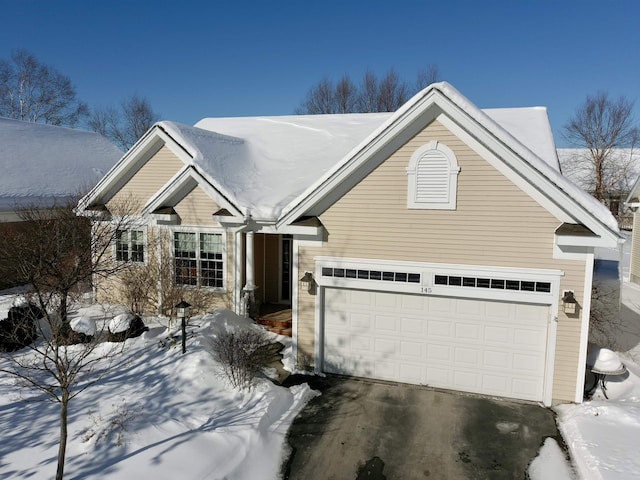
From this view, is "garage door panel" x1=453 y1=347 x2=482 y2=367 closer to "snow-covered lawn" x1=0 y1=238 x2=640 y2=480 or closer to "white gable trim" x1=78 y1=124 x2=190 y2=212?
"snow-covered lawn" x1=0 y1=238 x2=640 y2=480

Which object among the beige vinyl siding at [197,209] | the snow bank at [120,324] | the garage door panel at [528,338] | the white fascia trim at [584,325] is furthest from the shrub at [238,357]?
the white fascia trim at [584,325]

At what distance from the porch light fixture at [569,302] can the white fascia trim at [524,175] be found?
1.17m

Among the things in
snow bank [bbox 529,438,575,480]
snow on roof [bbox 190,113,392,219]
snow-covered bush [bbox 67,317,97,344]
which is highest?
snow on roof [bbox 190,113,392,219]

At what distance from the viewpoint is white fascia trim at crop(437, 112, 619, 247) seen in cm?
819

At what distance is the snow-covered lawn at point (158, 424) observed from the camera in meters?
6.44

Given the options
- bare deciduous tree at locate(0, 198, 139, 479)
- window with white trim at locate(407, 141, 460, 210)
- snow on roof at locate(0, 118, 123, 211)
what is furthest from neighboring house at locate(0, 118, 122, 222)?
window with white trim at locate(407, 141, 460, 210)

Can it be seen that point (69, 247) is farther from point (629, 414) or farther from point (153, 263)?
point (629, 414)

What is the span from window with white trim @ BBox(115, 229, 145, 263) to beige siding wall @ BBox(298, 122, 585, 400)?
287 inches

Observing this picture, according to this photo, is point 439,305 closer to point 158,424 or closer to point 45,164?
point 158,424

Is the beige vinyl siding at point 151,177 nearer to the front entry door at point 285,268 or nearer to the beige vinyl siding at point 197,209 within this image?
the beige vinyl siding at point 197,209

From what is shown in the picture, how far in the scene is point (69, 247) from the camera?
34.1ft

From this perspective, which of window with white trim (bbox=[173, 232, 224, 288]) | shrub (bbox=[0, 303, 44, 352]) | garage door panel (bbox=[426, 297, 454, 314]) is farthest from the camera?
window with white trim (bbox=[173, 232, 224, 288])

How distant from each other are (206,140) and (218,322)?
20.8ft

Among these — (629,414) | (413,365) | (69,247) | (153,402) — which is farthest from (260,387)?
(629,414)
